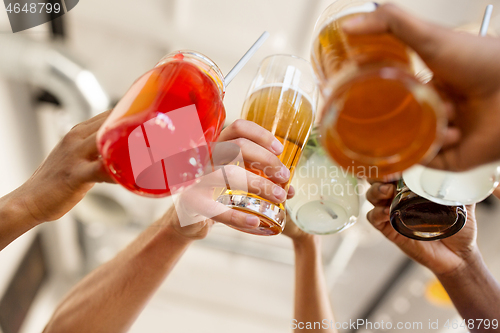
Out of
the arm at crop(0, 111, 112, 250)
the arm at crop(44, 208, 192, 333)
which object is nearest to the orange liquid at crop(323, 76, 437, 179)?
the arm at crop(0, 111, 112, 250)

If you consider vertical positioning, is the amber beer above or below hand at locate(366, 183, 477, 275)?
above

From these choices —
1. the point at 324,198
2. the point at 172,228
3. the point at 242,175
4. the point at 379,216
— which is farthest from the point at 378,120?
the point at 172,228

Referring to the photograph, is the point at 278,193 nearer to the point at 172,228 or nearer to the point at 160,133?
the point at 160,133

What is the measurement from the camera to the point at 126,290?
848mm

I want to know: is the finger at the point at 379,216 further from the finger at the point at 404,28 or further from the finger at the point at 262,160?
the finger at the point at 404,28

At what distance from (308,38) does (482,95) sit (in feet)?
4.94

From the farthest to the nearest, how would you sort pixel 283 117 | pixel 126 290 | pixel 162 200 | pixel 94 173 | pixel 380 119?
pixel 162 200
pixel 126 290
pixel 283 117
pixel 94 173
pixel 380 119

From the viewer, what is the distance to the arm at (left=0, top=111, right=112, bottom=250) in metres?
0.42

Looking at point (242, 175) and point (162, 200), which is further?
point (162, 200)

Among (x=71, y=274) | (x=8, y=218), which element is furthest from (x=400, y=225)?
(x=71, y=274)

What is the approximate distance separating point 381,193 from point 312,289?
1.44 ft

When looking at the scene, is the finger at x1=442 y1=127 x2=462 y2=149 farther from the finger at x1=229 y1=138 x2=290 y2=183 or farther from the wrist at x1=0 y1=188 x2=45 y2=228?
the wrist at x1=0 y1=188 x2=45 y2=228

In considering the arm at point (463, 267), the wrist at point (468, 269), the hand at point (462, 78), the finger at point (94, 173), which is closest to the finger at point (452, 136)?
the hand at point (462, 78)

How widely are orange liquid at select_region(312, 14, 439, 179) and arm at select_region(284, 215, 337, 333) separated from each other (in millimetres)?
636
